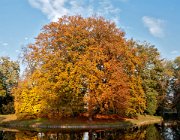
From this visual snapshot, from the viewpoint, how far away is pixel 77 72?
43.8 m

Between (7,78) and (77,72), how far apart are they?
1309 inches

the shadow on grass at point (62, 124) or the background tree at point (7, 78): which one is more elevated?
the background tree at point (7, 78)

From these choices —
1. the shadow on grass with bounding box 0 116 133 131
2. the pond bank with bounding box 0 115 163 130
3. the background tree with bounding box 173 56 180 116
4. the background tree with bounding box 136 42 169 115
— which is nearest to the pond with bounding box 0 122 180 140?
the shadow on grass with bounding box 0 116 133 131

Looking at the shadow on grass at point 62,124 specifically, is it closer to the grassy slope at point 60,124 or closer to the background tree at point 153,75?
the grassy slope at point 60,124

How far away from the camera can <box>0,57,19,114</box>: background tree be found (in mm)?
67300

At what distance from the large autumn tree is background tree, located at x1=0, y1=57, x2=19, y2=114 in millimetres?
19355

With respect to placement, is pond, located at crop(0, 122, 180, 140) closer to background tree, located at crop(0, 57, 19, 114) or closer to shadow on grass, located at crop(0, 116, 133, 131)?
shadow on grass, located at crop(0, 116, 133, 131)

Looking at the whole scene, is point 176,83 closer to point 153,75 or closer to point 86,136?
point 153,75

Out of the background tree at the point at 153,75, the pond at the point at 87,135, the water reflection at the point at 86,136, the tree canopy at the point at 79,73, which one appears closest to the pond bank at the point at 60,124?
the tree canopy at the point at 79,73

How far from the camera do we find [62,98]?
45.3 m

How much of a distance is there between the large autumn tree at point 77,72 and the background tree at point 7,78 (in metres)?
19.4

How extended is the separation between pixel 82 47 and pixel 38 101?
10854 mm

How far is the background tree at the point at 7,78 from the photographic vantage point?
67300mm

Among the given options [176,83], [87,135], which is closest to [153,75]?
[176,83]
